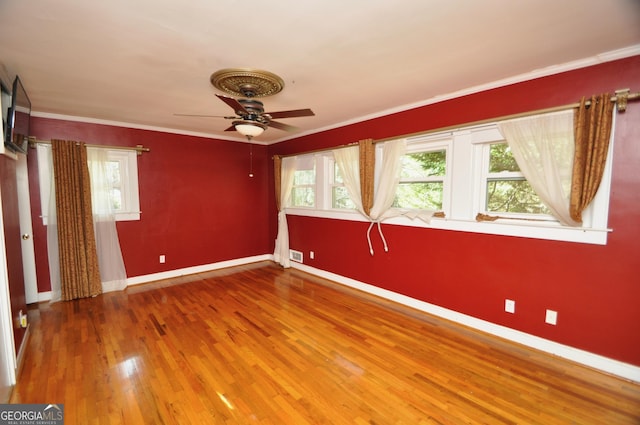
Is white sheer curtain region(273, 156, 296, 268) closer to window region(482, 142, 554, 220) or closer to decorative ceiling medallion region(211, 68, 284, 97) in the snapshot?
decorative ceiling medallion region(211, 68, 284, 97)

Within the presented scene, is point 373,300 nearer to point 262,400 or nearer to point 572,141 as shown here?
point 262,400

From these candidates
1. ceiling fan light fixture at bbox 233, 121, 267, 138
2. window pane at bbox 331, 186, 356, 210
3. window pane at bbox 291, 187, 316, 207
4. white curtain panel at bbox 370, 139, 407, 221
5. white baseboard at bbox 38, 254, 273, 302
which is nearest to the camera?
ceiling fan light fixture at bbox 233, 121, 267, 138

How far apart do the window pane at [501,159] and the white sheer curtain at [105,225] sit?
4.77 meters

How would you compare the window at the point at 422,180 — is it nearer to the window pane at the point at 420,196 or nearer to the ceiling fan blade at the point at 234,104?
the window pane at the point at 420,196

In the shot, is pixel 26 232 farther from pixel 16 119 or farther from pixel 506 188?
pixel 506 188

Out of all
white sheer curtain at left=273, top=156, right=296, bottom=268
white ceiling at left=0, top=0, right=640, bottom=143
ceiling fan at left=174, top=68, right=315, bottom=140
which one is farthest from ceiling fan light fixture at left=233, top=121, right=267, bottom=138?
white sheer curtain at left=273, top=156, right=296, bottom=268

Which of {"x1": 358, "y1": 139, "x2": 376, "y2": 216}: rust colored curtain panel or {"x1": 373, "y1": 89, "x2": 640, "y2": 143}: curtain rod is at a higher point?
{"x1": 373, "y1": 89, "x2": 640, "y2": 143}: curtain rod

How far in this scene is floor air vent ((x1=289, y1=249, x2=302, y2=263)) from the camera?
4922 millimetres

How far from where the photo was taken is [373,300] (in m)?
3.58

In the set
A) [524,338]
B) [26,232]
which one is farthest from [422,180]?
[26,232]

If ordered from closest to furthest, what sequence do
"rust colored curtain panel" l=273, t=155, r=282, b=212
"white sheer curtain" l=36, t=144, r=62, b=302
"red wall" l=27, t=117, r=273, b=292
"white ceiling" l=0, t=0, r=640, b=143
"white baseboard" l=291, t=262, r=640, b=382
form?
1. "white ceiling" l=0, t=0, r=640, b=143
2. "white baseboard" l=291, t=262, r=640, b=382
3. "white sheer curtain" l=36, t=144, r=62, b=302
4. "red wall" l=27, t=117, r=273, b=292
5. "rust colored curtain panel" l=273, t=155, r=282, b=212

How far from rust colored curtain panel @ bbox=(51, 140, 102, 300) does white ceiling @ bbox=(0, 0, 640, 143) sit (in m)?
0.93

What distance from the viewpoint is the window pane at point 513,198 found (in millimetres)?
2512

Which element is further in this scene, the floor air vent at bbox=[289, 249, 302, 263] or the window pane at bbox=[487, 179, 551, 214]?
the floor air vent at bbox=[289, 249, 302, 263]
